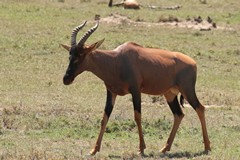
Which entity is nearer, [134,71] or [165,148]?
[134,71]

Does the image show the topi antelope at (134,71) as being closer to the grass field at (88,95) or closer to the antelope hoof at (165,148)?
the antelope hoof at (165,148)

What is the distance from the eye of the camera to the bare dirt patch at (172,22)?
1265 inches

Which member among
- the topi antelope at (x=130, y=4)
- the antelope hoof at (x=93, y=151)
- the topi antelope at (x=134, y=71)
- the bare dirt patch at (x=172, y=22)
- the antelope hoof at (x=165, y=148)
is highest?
the topi antelope at (x=134, y=71)

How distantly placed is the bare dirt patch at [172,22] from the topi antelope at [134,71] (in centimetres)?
1916

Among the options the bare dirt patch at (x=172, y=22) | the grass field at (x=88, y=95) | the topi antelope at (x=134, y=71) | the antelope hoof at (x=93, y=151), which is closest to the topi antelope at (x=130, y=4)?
the grass field at (x=88, y=95)

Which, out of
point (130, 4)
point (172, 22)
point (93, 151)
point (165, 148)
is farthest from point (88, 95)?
point (130, 4)

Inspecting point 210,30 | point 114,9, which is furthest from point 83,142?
point 114,9

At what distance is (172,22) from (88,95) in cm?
1498

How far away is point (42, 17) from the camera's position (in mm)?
32031

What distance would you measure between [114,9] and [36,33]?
9.03 metres

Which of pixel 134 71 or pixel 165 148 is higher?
pixel 134 71

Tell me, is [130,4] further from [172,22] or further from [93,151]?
[93,151]

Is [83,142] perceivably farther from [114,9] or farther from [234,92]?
[114,9]

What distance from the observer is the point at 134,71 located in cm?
1215
